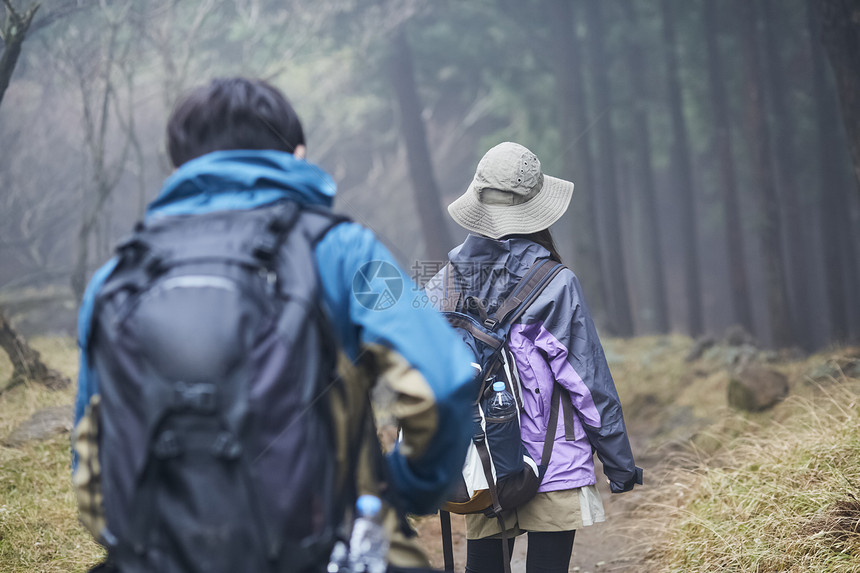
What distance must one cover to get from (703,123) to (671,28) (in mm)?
3440

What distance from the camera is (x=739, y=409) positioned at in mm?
7227

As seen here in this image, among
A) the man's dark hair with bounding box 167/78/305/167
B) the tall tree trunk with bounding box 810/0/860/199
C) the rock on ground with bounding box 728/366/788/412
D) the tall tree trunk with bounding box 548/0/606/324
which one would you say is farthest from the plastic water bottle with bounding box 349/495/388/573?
the tall tree trunk with bounding box 548/0/606/324

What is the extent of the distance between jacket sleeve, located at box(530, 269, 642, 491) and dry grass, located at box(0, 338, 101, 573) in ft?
9.63

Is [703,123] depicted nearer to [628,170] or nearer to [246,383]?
[628,170]

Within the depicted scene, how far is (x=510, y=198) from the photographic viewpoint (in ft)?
10.6

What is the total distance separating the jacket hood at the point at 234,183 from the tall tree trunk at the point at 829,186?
42.8 ft

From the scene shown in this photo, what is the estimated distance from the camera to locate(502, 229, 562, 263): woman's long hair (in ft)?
10.4

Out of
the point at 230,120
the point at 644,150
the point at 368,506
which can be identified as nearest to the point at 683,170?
the point at 644,150

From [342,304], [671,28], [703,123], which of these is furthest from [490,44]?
[342,304]

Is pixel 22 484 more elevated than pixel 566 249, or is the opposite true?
pixel 22 484

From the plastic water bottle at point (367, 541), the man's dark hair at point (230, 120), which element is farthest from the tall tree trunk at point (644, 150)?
the plastic water bottle at point (367, 541)

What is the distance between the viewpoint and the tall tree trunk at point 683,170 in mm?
15055

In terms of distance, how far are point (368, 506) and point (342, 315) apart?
0.37 m

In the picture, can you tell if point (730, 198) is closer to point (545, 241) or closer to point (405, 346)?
point (545, 241)
